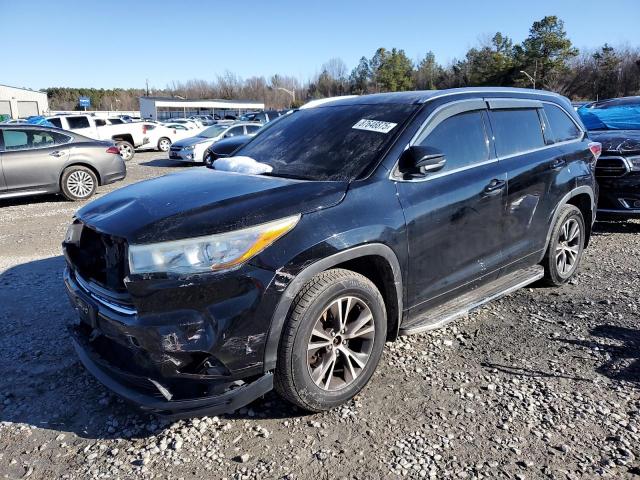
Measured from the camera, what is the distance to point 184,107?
80.4 meters

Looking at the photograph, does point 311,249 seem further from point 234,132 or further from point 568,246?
point 234,132

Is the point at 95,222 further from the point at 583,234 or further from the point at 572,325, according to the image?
the point at 583,234

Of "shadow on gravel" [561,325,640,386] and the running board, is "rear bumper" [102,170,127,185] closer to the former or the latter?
the running board

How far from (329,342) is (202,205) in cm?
105

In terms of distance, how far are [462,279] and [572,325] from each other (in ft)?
3.93

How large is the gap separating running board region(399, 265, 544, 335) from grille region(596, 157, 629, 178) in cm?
302

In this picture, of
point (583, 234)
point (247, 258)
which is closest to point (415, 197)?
point (247, 258)

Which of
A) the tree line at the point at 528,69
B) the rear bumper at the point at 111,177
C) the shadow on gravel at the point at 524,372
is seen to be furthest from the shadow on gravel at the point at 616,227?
the tree line at the point at 528,69

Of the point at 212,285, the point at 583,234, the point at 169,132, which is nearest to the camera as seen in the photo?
the point at 212,285

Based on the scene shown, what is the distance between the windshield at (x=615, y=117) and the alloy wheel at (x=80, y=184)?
9525 millimetres

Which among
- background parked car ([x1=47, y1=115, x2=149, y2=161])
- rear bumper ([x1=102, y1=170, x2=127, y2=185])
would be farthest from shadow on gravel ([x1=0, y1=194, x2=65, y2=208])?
background parked car ([x1=47, y1=115, x2=149, y2=161])

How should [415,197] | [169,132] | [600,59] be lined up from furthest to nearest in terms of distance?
1. [600,59]
2. [169,132]
3. [415,197]

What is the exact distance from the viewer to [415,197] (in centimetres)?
312

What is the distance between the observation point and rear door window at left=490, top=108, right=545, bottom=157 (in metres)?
3.90
